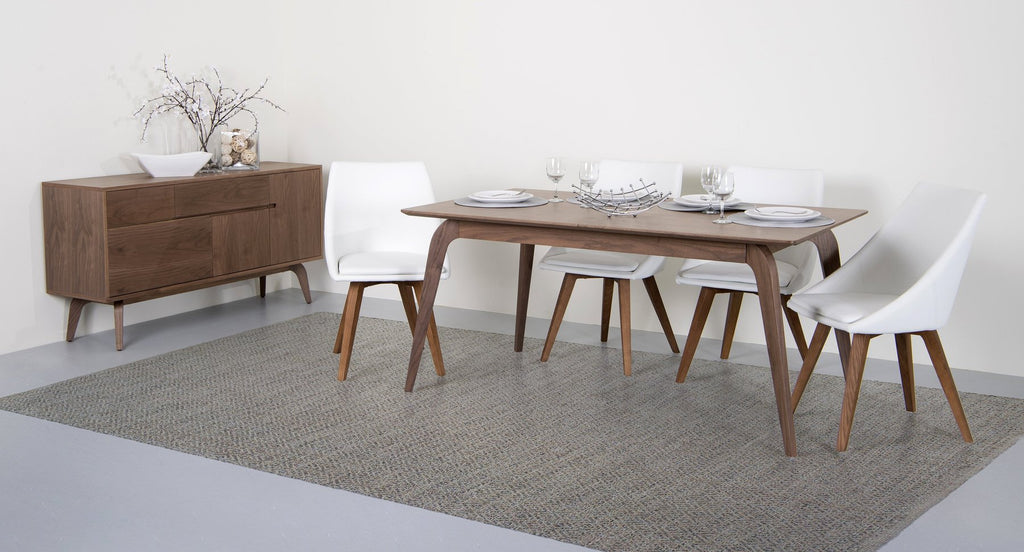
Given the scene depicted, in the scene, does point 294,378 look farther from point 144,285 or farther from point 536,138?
point 536,138

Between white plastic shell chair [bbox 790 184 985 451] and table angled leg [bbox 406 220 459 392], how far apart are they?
1.17 m

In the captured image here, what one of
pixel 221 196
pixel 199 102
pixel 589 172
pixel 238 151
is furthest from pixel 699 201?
pixel 199 102

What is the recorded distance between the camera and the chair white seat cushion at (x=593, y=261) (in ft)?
12.2

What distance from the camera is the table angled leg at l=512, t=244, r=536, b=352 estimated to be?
4.05 meters

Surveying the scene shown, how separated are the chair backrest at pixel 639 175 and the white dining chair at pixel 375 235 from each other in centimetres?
79

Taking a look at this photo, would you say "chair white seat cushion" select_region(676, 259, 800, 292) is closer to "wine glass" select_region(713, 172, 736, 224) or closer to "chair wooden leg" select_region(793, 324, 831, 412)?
"chair wooden leg" select_region(793, 324, 831, 412)

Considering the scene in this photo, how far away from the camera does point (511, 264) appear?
4.82m

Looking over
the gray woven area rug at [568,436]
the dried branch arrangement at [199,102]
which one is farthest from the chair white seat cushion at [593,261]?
the dried branch arrangement at [199,102]

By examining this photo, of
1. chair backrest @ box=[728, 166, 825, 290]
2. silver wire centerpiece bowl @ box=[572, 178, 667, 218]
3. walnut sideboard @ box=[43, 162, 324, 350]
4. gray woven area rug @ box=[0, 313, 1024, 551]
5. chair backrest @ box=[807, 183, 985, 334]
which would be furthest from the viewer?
walnut sideboard @ box=[43, 162, 324, 350]

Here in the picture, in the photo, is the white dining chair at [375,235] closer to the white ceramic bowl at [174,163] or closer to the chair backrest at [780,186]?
the white ceramic bowl at [174,163]

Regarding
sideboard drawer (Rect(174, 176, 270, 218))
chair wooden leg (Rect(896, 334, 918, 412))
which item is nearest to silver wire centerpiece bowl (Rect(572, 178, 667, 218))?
Result: chair wooden leg (Rect(896, 334, 918, 412))

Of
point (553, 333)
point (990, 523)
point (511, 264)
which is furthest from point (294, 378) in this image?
point (990, 523)

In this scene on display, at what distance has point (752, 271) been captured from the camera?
11.5ft

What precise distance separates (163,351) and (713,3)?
9.03ft
